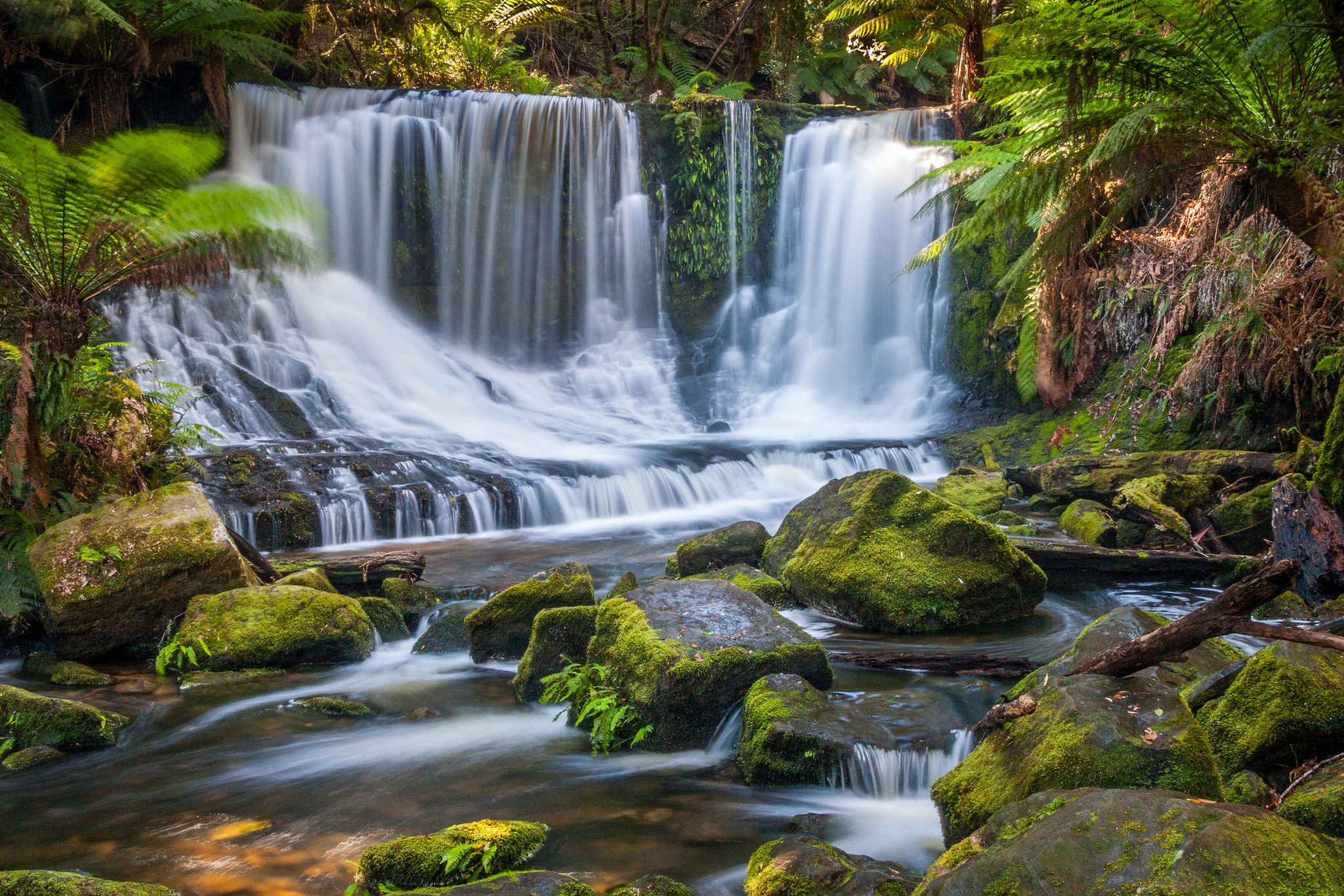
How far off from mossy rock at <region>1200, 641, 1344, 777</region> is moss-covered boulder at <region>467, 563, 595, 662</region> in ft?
10.5

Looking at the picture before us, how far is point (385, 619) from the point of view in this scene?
5.41 m

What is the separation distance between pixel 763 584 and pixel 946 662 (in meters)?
1.43

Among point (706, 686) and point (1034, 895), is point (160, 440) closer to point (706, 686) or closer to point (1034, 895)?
point (706, 686)

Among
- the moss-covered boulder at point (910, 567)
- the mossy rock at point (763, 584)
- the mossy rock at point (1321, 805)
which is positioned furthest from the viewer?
the mossy rock at point (763, 584)

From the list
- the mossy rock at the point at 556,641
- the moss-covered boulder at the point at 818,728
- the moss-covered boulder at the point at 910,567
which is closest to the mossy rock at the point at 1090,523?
the moss-covered boulder at the point at 910,567

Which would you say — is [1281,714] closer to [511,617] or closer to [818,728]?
[818,728]

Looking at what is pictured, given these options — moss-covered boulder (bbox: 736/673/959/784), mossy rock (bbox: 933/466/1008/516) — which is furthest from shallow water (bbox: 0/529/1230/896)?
mossy rock (bbox: 933/466/1008/516)

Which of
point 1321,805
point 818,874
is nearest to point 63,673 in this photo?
point 818,874

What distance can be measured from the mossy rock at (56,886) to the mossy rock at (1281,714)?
3099 millimetres

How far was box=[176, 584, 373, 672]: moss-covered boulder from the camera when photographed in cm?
474

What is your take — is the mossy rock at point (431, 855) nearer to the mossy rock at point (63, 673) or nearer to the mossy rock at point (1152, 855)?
the mossy rock at point (1152, 855)

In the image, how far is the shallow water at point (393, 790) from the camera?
2898mm

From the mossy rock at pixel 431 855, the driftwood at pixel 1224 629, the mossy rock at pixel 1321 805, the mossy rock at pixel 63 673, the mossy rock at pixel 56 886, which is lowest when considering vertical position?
the mossy rock at pixel 63 673

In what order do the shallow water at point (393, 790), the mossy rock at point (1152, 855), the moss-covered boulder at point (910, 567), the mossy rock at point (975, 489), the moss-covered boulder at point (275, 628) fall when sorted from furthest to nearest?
1. the mossy rock at point (975, 489)
2. the moss-covered boulder at point (910, 567)
3. the moss-covered boulder at point (275, 628)
4. the shallow water at point (393, 790)
5. the mossy rock at point (1152, 855)
